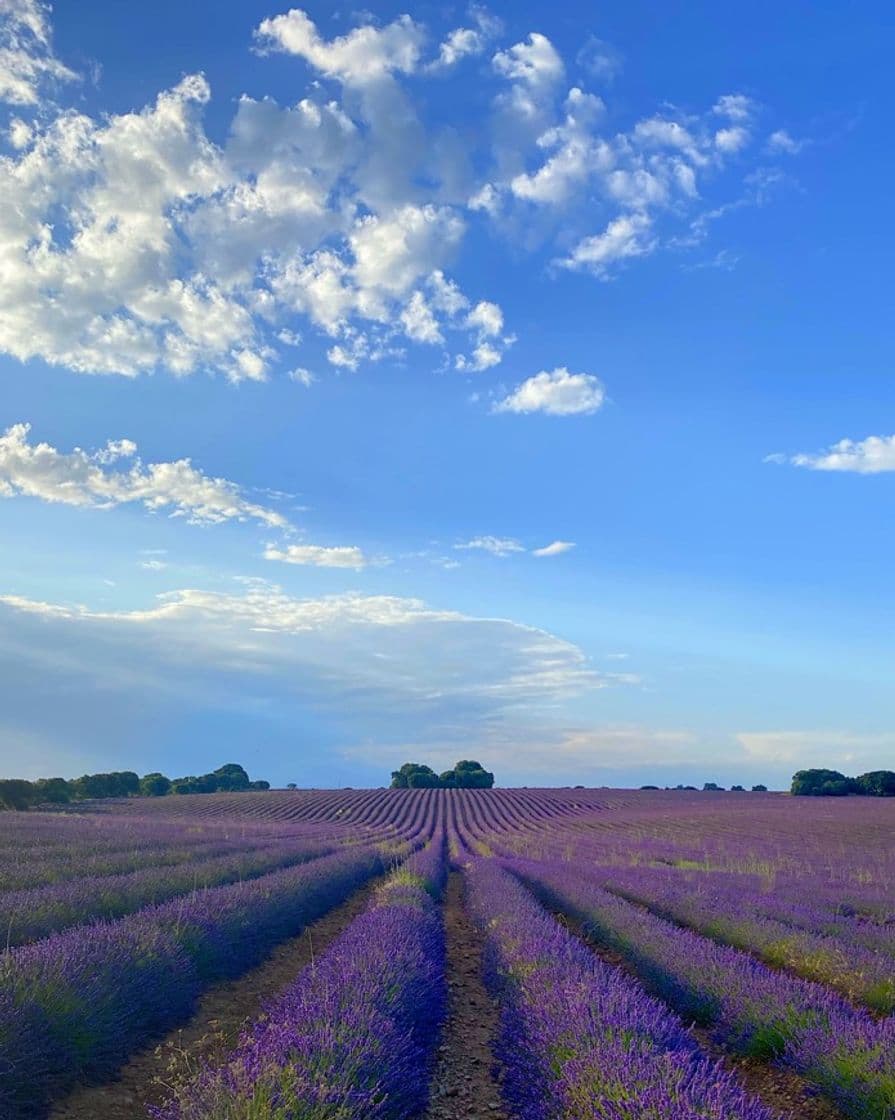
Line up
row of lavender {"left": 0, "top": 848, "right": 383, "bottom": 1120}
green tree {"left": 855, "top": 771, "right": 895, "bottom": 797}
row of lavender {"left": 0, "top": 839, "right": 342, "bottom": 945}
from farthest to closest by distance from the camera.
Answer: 1. green tree {"left": 855, "top": 771, "right": 895, "bottom": 797}
2. row of lavender {"left": 0, "top": 839, "right": 342, "bottom": 945}
3. row of lavender {"left": 0, "top": 848, "right": 383, "bottom": 1120}

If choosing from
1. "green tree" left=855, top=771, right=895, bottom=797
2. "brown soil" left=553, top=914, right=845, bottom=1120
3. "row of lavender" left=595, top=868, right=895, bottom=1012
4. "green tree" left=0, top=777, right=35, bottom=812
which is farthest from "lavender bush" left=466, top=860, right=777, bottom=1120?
"green tree" left=855, top=771, right=895, bottom=797

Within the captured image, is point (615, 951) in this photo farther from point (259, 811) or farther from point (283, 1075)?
point (259, 811)

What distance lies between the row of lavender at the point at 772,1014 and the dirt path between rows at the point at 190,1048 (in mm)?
3385

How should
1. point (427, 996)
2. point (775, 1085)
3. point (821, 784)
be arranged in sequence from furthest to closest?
point (821, 784), point (427, 996), point (775, 1085)

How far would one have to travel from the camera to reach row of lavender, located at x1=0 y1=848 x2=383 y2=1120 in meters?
4.16

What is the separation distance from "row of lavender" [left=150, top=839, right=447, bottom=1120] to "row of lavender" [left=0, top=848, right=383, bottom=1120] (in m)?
0.78

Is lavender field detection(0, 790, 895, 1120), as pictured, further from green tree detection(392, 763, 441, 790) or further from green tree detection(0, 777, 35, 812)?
green tree detection(392, 763, 441, 790)

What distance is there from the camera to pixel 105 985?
505 cm

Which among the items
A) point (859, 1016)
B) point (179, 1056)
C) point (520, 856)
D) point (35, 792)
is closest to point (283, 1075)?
point (179, 1056)

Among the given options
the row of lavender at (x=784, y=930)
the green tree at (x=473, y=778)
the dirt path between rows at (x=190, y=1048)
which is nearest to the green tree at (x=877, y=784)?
the green tree at (x=473, y=778)

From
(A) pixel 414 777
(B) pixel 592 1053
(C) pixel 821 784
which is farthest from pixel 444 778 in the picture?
(B) pixel 592 1053

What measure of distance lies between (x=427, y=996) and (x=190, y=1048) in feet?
5.32

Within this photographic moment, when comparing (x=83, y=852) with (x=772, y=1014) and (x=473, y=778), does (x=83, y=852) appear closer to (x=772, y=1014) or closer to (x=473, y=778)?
(x=772, y=1014)

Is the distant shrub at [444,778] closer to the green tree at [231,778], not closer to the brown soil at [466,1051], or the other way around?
the green tree at [231,778]
